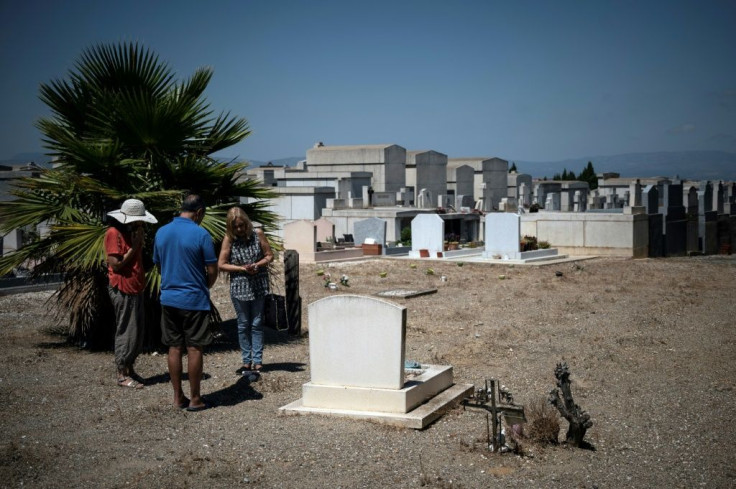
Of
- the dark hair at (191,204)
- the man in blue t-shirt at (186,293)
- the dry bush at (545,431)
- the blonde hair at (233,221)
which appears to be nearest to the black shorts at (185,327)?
the man in blue t-shirt at (186,293)

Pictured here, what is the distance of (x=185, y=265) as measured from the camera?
20.6 ft

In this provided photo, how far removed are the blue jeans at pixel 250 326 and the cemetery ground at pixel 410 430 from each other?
28 cm

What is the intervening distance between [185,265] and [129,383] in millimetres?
1712

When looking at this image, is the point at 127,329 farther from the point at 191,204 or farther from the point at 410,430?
the point at 410,430

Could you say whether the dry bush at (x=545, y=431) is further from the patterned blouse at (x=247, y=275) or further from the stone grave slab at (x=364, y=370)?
the patterned blouse at (x=247, y=275)

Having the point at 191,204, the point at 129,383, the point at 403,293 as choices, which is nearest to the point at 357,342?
the point at 191,204

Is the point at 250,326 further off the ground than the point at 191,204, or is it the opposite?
the point at 191,204

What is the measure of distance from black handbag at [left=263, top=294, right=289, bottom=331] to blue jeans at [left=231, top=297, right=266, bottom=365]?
240cm

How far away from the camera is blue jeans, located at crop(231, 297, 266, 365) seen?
24.7ft

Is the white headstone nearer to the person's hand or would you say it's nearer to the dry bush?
the dry bush

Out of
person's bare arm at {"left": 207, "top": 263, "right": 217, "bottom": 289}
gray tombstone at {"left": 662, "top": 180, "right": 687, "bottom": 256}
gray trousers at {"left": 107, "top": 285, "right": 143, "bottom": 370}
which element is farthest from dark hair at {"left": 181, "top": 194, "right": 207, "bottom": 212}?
gray tombstone at {"left": 662, "top": 180, "right": 687, "bottom": 256}

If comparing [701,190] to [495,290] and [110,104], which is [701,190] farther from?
[110,104]

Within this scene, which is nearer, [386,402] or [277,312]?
[386,402]

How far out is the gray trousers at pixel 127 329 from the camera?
287 inches
